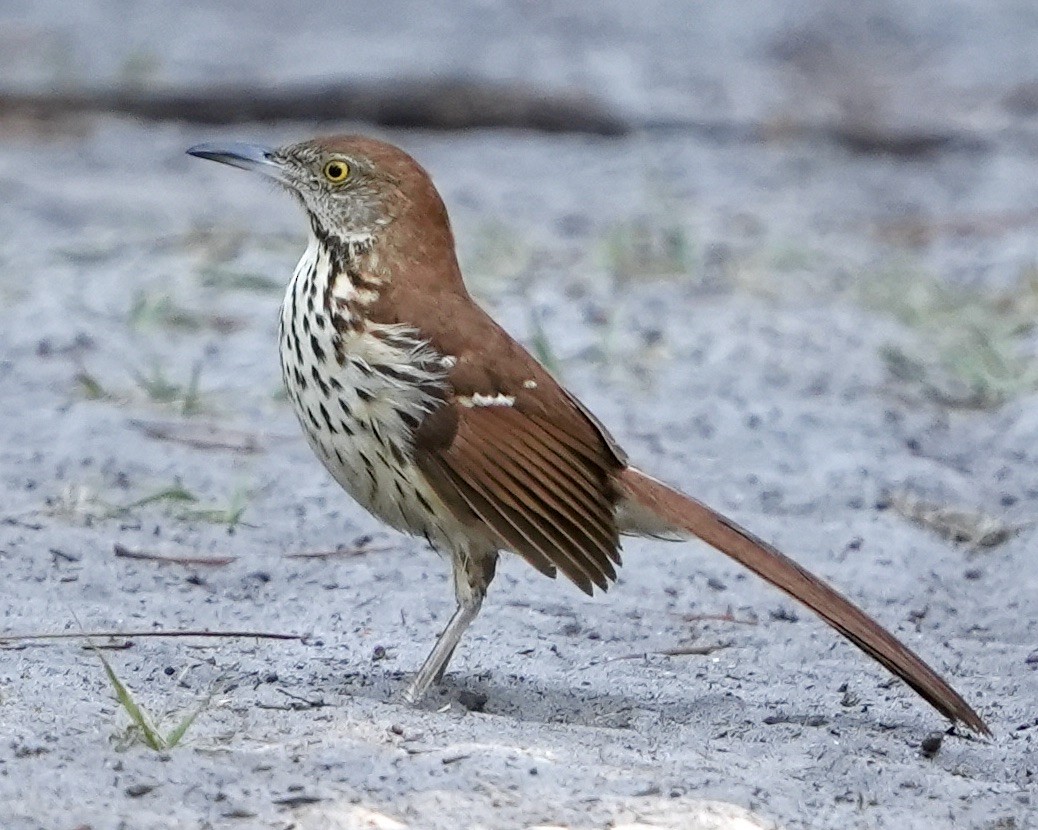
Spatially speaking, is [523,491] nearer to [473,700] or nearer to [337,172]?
[473,700]

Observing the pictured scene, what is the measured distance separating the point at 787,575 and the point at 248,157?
5.07ft

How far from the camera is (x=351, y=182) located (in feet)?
14.2

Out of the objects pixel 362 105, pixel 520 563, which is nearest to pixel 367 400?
pixel 520 563

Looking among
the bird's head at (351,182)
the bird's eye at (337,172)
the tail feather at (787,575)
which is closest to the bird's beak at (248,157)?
the bird's head at (351,182)

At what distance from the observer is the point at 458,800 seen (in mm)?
3088

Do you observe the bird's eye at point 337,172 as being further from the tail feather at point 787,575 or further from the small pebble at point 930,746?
the small pebble at point 930,746

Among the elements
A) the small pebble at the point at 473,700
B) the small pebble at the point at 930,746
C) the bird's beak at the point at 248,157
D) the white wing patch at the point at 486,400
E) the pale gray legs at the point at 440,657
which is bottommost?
the small pebble at the point at 473,700

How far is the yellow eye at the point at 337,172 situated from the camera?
4.35 m

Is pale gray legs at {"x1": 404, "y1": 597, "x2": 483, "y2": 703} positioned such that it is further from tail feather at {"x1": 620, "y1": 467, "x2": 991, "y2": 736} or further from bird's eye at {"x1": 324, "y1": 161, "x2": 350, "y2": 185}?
bird's eye at {"x1": 324, "y1": 161, "x2": 350, "y2": 185}

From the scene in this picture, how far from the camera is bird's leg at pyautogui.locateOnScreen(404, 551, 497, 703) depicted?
3943mm

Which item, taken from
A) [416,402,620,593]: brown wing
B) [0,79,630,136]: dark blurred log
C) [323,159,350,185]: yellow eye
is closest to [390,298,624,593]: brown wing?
[416,402,620,593]: brown wing

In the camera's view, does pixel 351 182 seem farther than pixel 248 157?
No

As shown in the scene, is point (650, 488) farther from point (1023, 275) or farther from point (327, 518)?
point (1023, 275)

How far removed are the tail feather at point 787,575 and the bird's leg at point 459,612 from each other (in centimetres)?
32
